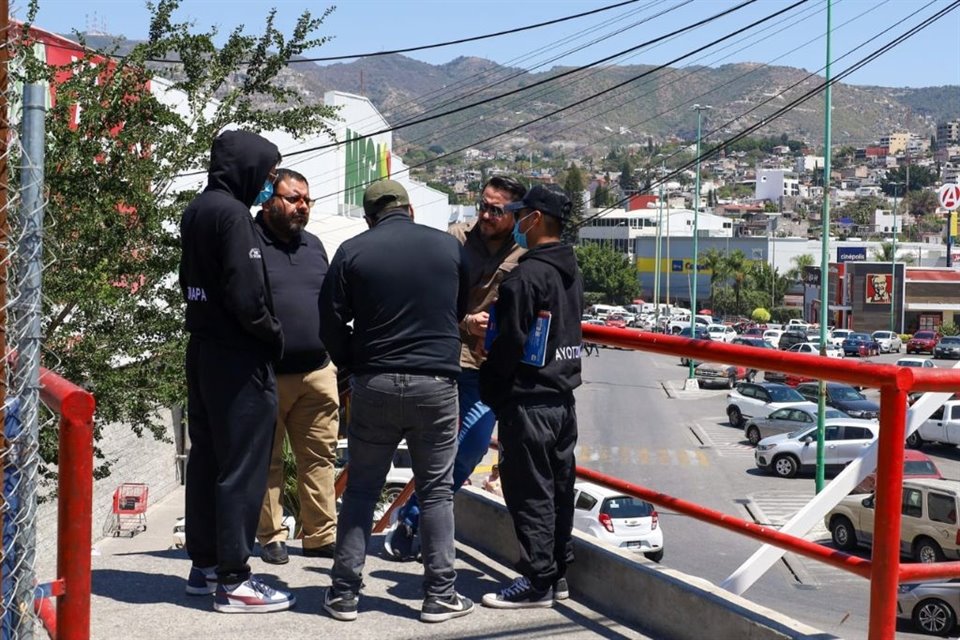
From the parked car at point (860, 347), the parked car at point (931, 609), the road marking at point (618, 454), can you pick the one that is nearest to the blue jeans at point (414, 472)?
the parked car at point (931, 609)

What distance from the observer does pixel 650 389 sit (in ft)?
143

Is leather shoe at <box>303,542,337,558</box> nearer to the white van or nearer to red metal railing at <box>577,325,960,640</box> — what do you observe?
red metal railing at <box>577,325,960,640</box>

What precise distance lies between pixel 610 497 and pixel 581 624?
16.1m

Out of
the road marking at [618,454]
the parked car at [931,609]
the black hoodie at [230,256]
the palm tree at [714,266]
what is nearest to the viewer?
the black hoodie at [230,256]

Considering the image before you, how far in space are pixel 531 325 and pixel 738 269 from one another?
4816 inches

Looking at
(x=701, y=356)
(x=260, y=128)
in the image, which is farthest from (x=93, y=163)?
(x=701, y=356)

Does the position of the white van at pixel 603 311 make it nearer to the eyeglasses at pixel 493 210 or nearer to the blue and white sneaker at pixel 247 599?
the eyeglasses at pixel 493 210

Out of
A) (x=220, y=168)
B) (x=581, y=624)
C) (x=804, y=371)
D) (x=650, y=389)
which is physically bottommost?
(x=650, y=389)

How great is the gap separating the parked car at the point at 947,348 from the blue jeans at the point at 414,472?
64383 mm

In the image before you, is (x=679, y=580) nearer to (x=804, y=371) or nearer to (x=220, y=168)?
(x=804, y=371)

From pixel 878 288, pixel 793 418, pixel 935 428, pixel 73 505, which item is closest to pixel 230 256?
pixel 73 505

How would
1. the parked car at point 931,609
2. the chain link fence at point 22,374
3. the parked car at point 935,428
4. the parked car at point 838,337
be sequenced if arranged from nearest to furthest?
the chain link fence at point 22,374, the parked car at point 935,428, the parked car at point 931,609, the parked car at point 838,337

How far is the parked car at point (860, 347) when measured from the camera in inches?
2810

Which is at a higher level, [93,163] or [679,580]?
[93,163]
